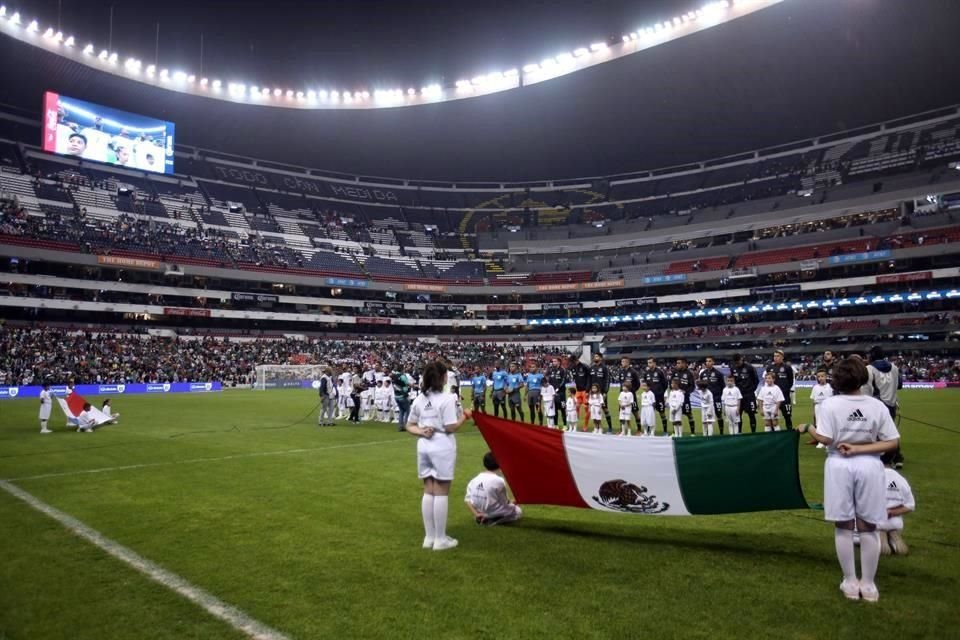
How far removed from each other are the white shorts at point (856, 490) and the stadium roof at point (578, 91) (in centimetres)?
4349

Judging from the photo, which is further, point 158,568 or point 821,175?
point 821,175

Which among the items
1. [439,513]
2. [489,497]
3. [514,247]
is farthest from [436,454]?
[514,247]

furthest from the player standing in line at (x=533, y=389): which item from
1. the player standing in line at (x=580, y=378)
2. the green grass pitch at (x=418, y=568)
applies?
the green grass pitch at (x=418, y=568)

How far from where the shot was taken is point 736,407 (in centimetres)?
1420

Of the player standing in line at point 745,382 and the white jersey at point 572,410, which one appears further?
the white jersey at point 572,410

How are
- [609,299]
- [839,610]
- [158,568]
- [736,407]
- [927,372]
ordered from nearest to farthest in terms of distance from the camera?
1. [839,610]
2. [158,568]
3. [736,407]
4. [927,372]
5. [609,299]

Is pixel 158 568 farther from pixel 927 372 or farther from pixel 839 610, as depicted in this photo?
pixel 927 372

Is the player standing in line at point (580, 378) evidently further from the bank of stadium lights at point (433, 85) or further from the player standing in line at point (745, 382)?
the bank of stadium lights at point (433, 85)

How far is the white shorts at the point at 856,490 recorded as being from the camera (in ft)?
14.6

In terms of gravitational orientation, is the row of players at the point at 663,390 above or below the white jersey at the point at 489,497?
above

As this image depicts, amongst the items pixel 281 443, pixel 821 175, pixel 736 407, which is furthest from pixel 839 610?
pixel 821 175

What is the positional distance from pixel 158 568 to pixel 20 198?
60699 millimetres

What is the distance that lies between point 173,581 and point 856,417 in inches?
235

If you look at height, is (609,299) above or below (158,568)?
above
